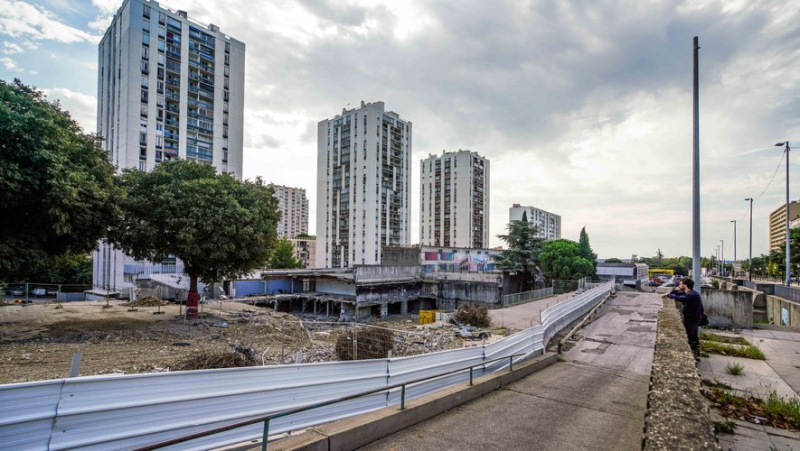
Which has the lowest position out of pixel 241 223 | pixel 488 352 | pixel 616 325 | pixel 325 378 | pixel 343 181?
pixel 616 325

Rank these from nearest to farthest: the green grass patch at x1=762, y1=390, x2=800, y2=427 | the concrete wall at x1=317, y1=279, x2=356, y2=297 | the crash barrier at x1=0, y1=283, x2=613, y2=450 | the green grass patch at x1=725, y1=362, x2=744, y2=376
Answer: the crash barrier at x1=0, y1=283, x2=613, y2=450 → the green grass patch at x1=762, y1=390, x2=800, y2=427 → the green grass patch at x1=725, y1=362, x2=744, y2=376 → the concrete wall at x1=317, y1=279, x2=356, y2=297

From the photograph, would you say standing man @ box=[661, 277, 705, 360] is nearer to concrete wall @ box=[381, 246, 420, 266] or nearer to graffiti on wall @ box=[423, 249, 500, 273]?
concrete wall @ box=[381, 246, 420, 266]

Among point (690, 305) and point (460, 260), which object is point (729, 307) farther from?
point (460, 260)

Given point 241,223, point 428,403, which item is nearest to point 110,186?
point 241,223

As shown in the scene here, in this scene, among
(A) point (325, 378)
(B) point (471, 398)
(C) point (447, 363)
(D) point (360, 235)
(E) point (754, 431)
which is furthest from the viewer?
(D) point (360, 235)

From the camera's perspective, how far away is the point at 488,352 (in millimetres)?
7902

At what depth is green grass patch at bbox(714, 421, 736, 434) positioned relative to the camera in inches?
207

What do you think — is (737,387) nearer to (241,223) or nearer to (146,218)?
(241,223)

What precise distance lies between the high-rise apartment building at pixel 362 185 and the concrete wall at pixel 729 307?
165 feet

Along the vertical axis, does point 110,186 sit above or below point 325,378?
above

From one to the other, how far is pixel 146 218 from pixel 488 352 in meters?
16.0

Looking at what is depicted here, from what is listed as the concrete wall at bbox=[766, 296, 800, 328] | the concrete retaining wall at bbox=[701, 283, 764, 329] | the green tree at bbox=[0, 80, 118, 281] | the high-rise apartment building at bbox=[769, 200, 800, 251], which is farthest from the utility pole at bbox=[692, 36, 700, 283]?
the high-rise apartment building at bbox=[769, 200, 800, 251]

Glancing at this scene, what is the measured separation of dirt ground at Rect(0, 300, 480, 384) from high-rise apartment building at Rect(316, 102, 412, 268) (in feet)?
150

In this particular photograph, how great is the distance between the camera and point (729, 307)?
1656 cm
